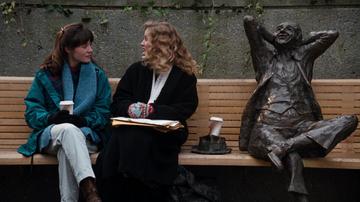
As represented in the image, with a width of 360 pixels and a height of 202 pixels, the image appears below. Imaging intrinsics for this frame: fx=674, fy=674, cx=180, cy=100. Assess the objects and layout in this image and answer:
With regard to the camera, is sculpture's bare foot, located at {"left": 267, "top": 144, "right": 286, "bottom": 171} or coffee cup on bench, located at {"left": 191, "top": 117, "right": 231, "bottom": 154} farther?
coffee cup on bench, located at {"left": 191, "top": 117, "right": 231, "bottom": 154}

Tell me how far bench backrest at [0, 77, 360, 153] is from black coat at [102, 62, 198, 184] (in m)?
0.33

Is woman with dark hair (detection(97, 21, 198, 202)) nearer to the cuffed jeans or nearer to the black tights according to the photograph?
the black tights

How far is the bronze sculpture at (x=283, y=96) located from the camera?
4.90 m

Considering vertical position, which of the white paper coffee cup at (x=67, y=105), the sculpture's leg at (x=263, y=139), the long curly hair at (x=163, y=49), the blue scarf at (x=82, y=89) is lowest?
the sculpture's leg at (x=263, y=139)

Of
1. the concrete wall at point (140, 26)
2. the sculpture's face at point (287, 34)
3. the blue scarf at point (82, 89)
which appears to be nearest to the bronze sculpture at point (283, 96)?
the sculpture's face at point (287, 34)

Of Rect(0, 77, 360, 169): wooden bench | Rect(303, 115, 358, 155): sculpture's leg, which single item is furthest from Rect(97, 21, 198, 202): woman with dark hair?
Rect(303, 115, 358, 155): sculpture's leg

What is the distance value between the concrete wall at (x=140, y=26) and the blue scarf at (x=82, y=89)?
3.34ft

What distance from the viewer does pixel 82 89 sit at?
203 inches

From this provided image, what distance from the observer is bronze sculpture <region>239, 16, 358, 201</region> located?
16.1 feet

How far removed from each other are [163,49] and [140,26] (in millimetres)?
1105

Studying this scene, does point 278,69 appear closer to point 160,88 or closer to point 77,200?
point 160,88

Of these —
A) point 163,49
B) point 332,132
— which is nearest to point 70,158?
point 163,49

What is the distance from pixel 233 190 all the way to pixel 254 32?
1.43 meters

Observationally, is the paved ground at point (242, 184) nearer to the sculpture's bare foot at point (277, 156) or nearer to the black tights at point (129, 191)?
the black tights at point (129, 191)
